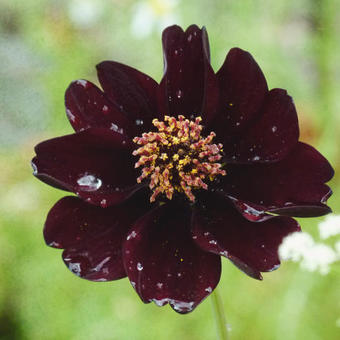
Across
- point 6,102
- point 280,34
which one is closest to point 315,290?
point 280,34

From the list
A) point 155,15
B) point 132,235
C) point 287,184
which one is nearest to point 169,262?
point 132,235

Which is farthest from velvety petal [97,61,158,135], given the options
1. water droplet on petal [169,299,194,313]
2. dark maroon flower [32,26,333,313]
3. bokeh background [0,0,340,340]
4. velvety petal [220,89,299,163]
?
bokeh background [0,0,340,340]

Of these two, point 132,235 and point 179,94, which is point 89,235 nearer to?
point 132,235

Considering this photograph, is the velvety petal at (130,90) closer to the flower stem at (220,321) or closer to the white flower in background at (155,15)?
the flower stem at (220,321)

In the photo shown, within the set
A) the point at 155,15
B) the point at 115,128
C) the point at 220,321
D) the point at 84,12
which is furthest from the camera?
the point at 84,12

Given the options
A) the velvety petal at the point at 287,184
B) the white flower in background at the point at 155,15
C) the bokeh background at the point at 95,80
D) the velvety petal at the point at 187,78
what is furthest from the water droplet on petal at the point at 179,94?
the white flower in background at the point at 155,15

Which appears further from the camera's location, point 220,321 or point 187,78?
point 187,78
